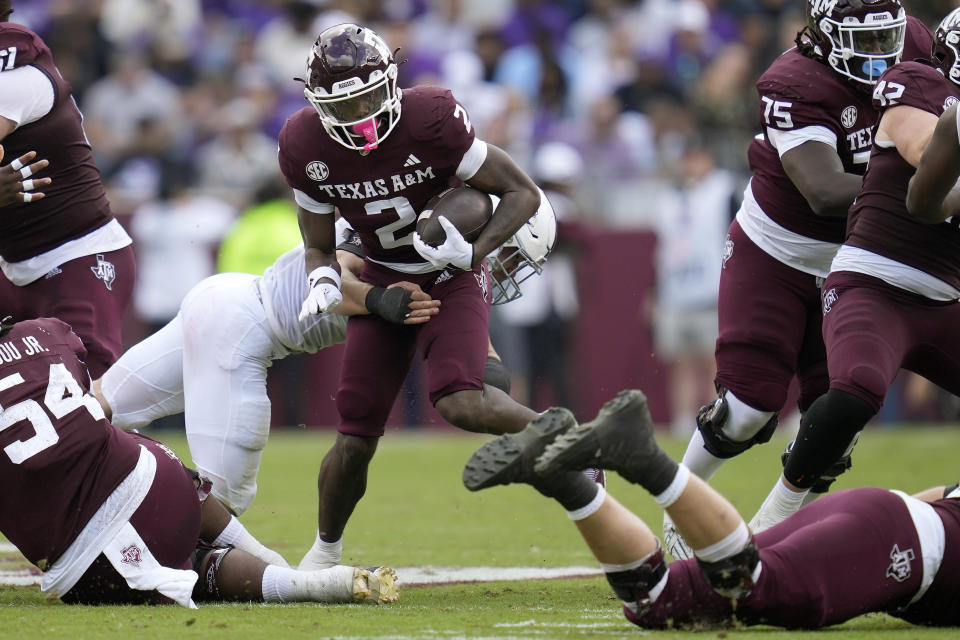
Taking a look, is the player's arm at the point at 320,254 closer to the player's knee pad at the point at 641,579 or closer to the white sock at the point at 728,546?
the player's knee pad at the point at 641,579

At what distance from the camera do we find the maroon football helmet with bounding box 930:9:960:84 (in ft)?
15.6

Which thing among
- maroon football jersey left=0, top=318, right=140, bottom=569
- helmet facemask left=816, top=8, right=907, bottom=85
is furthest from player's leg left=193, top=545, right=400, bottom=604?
helmet facemask left=816, top=8, right=907, bottom=85

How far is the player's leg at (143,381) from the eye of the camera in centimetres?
565

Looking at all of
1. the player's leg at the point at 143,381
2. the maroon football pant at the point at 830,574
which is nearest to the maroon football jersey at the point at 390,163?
the player's leg at the point at 143,381

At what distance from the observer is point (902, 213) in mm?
4812

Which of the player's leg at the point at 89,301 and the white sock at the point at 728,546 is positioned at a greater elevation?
the white sock at the point at 728,546

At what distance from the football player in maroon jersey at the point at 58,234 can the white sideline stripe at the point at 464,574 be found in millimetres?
845

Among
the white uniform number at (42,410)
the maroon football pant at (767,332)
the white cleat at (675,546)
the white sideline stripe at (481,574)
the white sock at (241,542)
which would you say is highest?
the white uniform number at (42,410)

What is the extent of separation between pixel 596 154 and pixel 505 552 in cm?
610

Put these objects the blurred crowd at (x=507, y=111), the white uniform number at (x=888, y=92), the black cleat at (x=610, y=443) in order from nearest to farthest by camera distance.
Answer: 1. the black cleat at (x=610, y=443)
2. the white uniform number at (x=888, y=92)
3. the blurred crowd at (x=507, y=111)

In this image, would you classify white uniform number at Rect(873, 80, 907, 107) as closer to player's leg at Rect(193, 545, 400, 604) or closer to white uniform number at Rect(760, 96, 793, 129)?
white uniform number at Rect(760, 96, 793, 129)

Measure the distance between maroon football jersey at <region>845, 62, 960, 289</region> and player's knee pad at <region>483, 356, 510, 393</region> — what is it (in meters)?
1.31

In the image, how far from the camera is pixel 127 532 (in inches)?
173

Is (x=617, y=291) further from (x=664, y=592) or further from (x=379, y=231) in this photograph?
(x=664, y=592)
